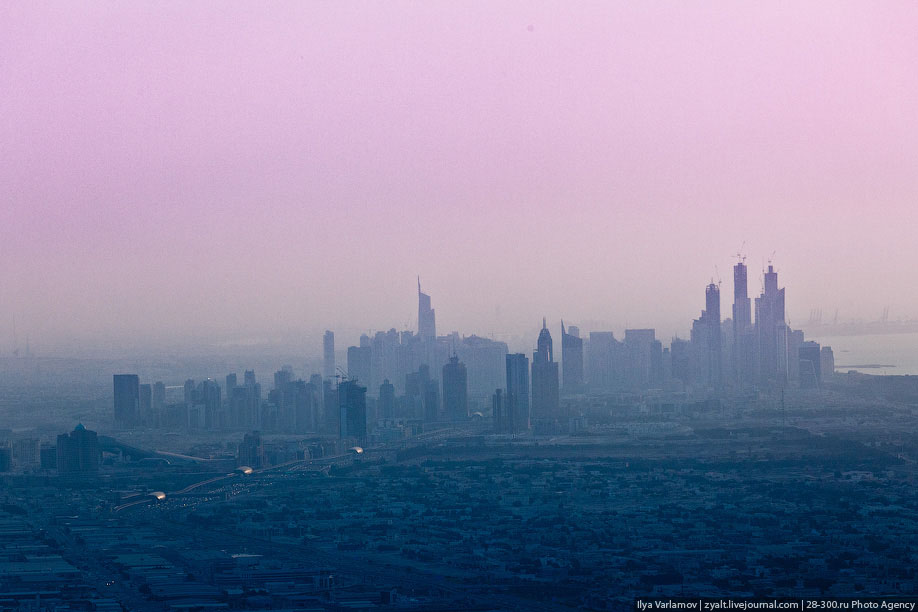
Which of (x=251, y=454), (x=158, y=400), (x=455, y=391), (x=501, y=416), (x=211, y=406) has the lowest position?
(x=251, y=454)

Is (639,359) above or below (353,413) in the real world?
above

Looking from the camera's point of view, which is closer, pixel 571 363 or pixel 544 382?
pixel 544 382

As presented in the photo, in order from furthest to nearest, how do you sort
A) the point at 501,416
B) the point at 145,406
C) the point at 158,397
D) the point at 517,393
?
the point at 158,397, the point at 145,406, the point at 517,393, the point at 501,416

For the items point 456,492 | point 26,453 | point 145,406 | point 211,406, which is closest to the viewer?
point 456,492

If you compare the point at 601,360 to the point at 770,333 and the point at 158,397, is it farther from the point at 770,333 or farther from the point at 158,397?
the point at 158,397

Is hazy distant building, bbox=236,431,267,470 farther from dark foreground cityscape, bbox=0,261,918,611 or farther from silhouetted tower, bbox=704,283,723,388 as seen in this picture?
silhouetted tower, bbox=704,283,723,388

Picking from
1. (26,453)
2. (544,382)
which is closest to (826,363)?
(544,382)

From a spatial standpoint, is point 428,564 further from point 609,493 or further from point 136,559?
point 609,493

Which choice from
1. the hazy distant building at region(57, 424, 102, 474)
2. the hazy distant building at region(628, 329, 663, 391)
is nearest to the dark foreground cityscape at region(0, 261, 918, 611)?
the hazy distant building at region(57, 424, 102, 474)
